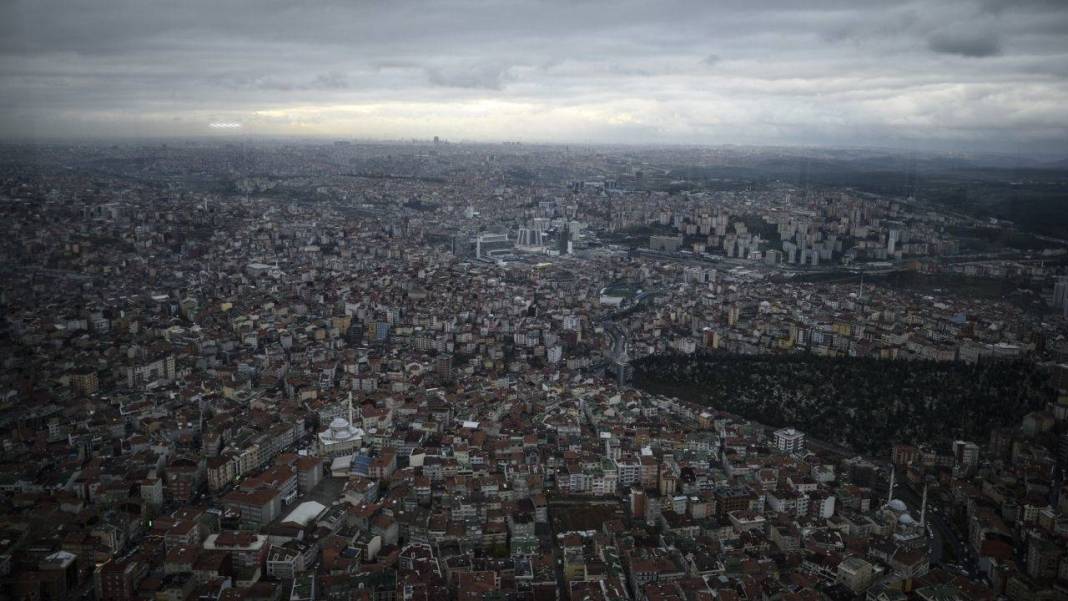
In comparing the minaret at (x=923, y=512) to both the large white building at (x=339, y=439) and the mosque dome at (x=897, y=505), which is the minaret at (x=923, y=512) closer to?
the mosque dome at (x=897, y=505)

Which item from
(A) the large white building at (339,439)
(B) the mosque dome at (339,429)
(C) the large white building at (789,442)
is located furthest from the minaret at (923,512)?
(B) the mosque dome at (339,429)

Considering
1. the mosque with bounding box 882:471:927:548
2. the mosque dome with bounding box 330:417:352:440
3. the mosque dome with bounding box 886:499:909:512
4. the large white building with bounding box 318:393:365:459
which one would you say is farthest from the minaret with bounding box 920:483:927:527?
the mosque dome with bounding box 330:417:352:440

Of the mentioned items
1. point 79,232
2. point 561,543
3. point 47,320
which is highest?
point 79,232

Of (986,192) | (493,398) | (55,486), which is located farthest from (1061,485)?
(55,486)

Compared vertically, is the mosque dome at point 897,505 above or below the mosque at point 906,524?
above

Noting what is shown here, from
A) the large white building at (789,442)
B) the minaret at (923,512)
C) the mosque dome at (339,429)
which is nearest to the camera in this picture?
the minaret at (923,512)

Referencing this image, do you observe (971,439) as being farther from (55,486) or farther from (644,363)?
(55,486)

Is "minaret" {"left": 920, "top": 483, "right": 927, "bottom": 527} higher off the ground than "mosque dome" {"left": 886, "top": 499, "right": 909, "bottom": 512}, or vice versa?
"mosque dome" {"left": 886, "top": 499, "right": 909, "bottom": 512}

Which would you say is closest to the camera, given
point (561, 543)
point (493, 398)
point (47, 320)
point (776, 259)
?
point (561, 543)

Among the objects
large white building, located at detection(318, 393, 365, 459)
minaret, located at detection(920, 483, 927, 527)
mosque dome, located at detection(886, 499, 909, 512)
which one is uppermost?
large white building, located at detection(318, 393, 365, 459)

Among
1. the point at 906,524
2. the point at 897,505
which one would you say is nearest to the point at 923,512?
the point at 897,505

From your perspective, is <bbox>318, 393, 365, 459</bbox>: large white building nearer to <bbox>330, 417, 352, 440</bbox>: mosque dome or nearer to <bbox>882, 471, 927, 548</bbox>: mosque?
<bbox>330, 417, 352, 440</bbox>: mosque dome
